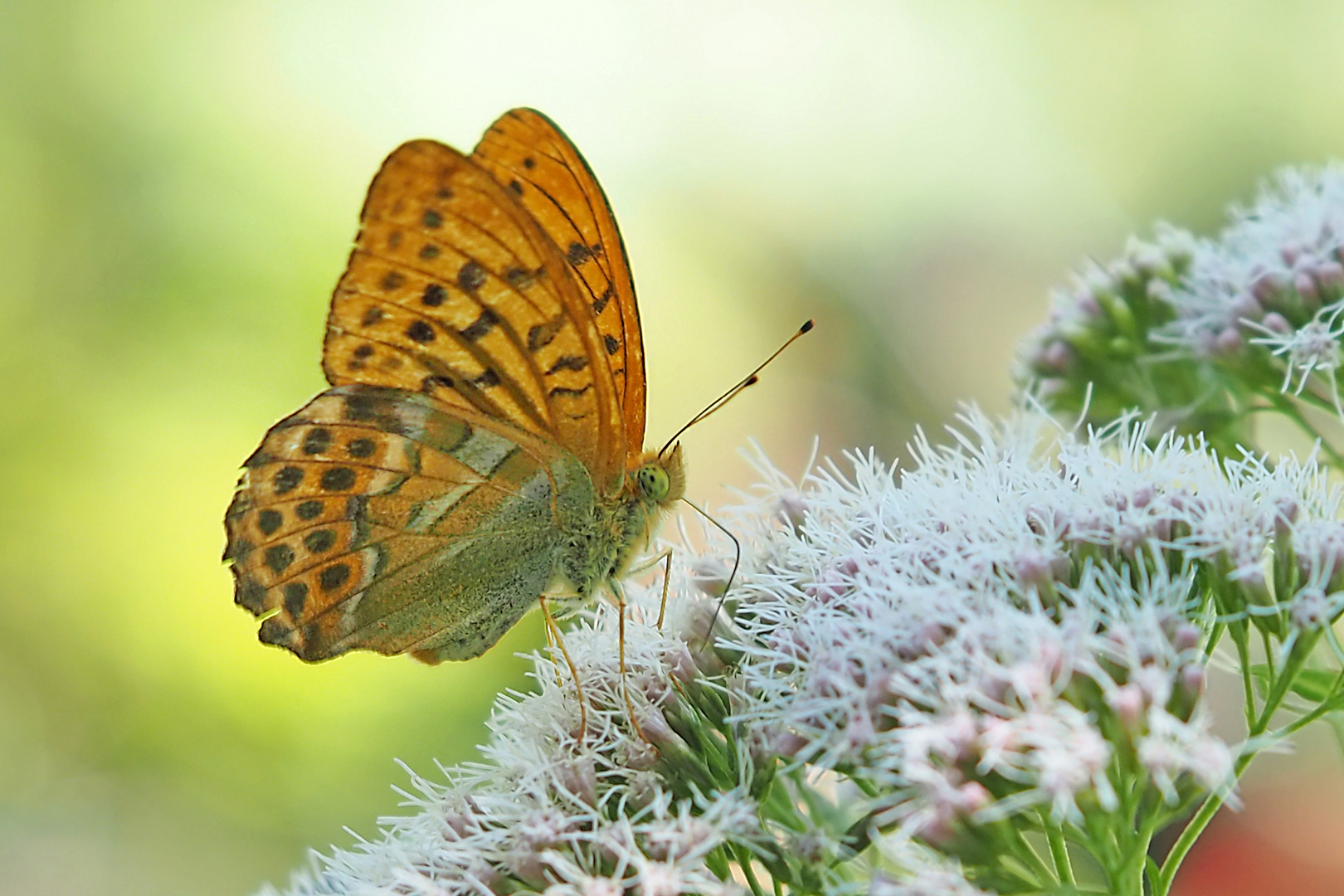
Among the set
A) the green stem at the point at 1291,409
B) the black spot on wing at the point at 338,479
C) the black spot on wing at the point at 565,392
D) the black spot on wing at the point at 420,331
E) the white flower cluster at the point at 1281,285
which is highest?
the black spot on wing at the point at 420,331

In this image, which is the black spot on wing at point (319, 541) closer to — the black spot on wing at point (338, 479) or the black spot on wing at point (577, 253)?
the black spot on wing at point (338, 479)

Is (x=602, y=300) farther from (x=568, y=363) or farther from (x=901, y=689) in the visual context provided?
(x=901, y=689)

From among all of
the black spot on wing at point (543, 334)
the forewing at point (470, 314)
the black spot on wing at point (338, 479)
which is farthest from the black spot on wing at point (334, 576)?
the black spot on wing at point (543, 334)

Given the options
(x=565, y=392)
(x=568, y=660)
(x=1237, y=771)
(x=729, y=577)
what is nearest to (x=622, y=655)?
(x=568, y=660)

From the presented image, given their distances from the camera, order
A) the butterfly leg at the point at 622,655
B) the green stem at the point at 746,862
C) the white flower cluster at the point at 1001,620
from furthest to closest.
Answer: the butterfly leg at the point at 622,655
the green stem at the point at 746,862
the white flower cluster at the point at 1001,620

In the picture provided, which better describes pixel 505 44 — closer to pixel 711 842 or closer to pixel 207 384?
pixel 207 384

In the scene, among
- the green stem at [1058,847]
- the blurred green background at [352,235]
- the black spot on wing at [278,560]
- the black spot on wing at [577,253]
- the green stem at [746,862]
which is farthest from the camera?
the blurred green background at [352,235]

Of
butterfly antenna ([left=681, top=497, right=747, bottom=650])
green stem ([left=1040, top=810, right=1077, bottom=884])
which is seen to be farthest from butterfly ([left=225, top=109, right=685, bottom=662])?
green stem ([left=1040, top=810, right=1077, bottom=884])

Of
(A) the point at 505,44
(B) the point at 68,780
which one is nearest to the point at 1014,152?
(A) the point at 505,44
